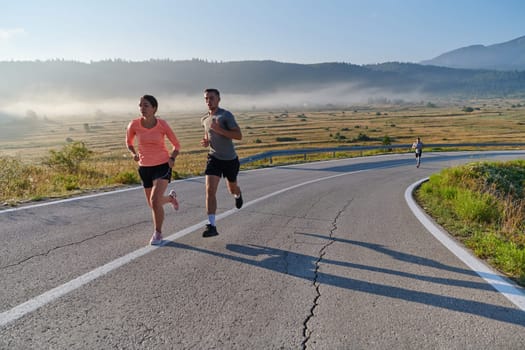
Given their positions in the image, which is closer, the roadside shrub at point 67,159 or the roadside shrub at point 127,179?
the roadside shrub at point 127,179

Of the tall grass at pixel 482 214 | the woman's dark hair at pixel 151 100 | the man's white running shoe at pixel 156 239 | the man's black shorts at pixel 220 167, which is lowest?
the tall grass at pixel 482 214

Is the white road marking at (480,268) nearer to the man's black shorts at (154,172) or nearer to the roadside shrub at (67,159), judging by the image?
the man's black shorts at (154,172)

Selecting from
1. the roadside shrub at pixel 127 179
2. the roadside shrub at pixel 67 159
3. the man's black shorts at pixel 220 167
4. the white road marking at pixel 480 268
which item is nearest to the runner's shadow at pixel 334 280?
the white road marking at pixel 480 268

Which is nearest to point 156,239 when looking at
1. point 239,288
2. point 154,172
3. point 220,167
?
point 154,172

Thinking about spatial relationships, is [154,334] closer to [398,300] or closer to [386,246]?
[398,300]

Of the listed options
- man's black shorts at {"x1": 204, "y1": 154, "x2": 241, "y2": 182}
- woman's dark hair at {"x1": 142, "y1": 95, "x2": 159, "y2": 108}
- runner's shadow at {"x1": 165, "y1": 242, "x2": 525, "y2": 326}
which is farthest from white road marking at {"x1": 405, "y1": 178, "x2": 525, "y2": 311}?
woman's dark hair at {"x1": 142, "y1": 95, "x2": 159, "y2": 108}

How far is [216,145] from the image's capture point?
5203 millimetres

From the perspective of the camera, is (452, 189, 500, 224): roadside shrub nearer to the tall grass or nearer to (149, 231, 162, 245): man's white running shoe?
the tall grass

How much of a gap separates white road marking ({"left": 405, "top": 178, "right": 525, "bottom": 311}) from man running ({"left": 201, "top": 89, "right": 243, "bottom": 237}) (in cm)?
316

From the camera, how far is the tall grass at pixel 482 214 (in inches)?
168

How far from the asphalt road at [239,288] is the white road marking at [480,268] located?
8 cm

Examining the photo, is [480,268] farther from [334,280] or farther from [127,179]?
[127,179]

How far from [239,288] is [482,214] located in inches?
201

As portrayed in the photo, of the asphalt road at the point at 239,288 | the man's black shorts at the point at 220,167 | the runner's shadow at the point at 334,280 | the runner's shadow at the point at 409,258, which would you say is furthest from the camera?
the man's black shorts at the point at 220,167
